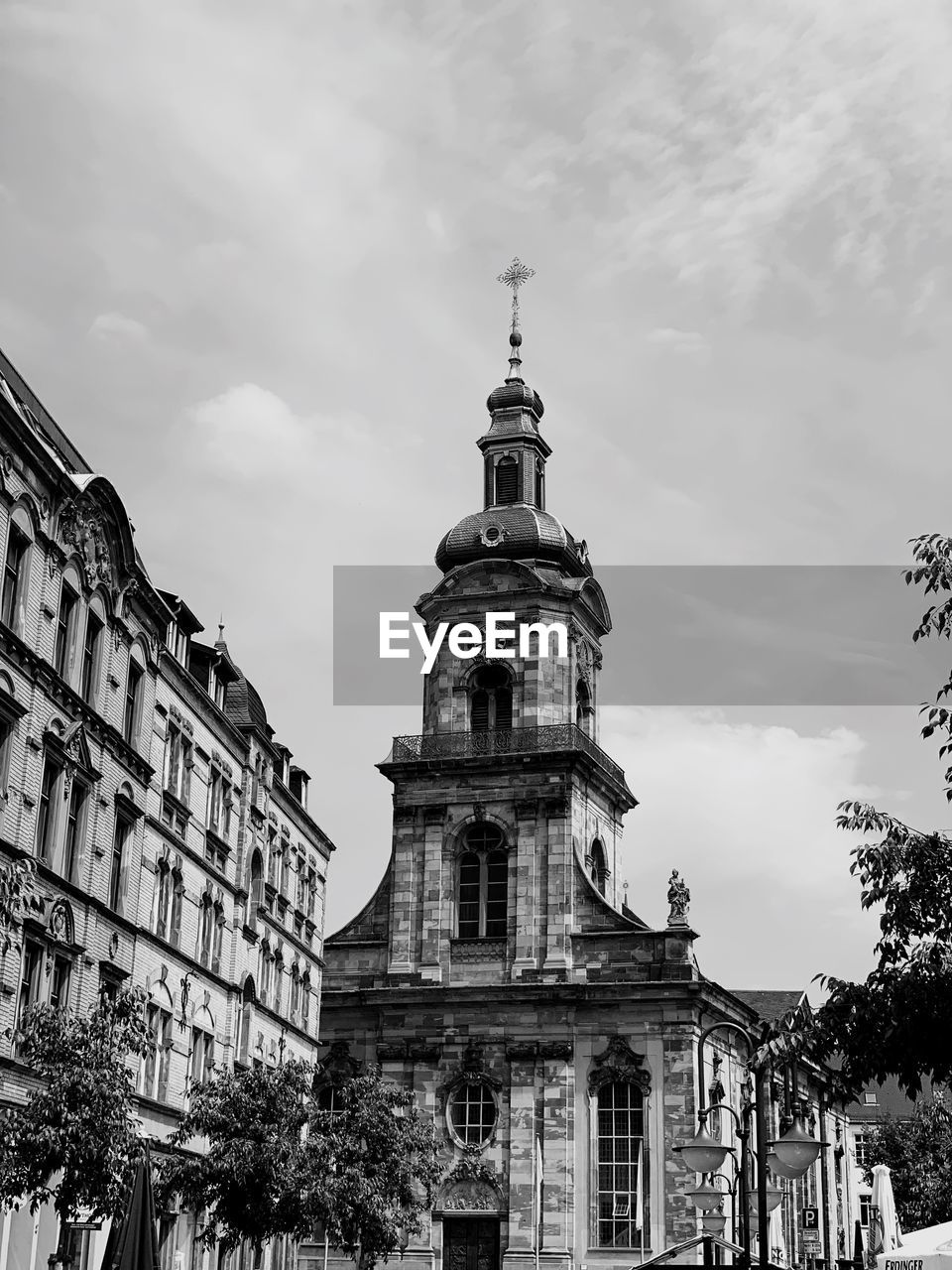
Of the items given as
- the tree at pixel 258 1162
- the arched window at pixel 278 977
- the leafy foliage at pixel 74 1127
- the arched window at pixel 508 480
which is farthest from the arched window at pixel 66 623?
the arched window at pixel 508 480

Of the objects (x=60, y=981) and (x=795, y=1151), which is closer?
(x=795, y=1151)

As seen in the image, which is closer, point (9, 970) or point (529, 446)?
point (9, 970)

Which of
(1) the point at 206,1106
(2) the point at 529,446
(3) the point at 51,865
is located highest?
(2) the point at 529,446

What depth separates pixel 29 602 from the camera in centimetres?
3148

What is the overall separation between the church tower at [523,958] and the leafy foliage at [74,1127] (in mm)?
35955

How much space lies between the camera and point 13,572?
31.2 metres

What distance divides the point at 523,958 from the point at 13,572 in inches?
1432

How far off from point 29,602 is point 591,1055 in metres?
36.2

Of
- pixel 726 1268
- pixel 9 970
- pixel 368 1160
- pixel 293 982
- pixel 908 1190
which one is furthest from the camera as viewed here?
pixel 908 1190

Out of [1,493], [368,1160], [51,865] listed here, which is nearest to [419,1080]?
[368,1160]

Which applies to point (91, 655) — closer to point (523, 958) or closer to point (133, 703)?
point (133, 703)

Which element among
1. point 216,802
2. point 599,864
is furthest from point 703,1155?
point 599,864

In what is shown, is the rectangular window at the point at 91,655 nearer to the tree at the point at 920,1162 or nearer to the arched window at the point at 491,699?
the arched window at the point at 491,699

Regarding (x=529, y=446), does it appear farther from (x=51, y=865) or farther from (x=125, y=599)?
(x=51, y=865)
